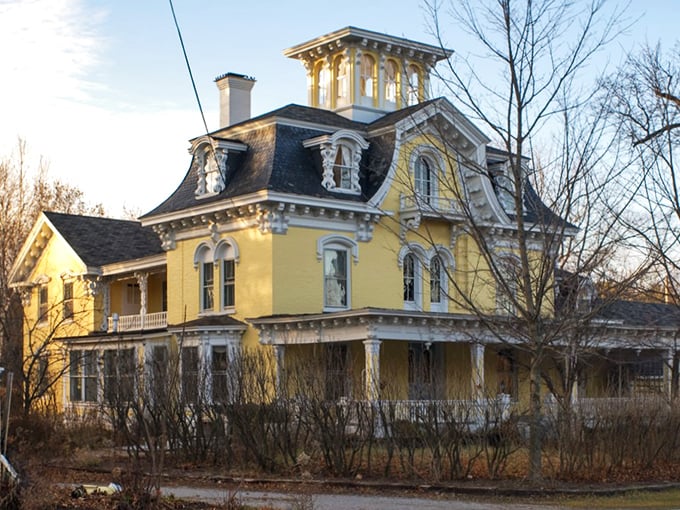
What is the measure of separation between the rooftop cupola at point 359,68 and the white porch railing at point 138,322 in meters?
8.80

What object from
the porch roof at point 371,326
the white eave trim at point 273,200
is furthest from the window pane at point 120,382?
the white eave trim at point 273,200

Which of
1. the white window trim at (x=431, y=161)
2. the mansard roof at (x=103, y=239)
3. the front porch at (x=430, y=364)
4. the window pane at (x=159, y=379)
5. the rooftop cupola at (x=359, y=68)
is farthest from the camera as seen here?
the mansard roof at (x=103, y=239)

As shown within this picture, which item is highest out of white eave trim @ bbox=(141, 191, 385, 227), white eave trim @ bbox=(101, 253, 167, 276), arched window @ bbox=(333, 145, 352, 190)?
arched window @ bbox=(333, 145, 352, 190)

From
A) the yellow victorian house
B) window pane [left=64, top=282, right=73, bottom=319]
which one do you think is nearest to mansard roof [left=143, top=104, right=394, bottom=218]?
the yellow victorian house

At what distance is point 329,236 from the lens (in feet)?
103

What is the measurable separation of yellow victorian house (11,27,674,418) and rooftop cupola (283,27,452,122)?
5 centimetres

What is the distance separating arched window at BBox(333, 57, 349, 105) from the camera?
35.9 meters

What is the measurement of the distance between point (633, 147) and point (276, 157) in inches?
498

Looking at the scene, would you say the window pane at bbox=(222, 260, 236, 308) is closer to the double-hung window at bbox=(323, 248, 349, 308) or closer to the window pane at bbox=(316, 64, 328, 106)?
the double-hung window at bbox=(323, 248, 349, 308)

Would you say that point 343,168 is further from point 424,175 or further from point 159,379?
point 159,379

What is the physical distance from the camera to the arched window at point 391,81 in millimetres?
36781

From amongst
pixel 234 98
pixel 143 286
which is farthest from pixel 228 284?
pixel 234 98

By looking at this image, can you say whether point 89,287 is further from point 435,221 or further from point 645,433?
point 645,433

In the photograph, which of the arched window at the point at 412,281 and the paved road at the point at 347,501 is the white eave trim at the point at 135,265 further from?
the paved road at the point at 347,501
